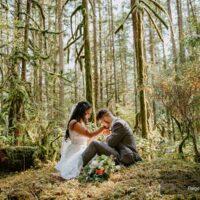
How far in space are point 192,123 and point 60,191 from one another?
312cm

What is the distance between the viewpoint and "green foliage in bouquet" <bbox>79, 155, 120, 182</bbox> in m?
5.84

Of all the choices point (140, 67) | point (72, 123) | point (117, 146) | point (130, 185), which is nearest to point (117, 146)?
point (117, 146)

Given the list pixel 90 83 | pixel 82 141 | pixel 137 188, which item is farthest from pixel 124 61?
pixel 137 188

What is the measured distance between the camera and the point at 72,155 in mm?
6961

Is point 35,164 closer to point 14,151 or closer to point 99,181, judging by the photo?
point 14,151

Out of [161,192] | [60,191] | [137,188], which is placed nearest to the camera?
[161,192]

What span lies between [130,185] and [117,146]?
5.40 feet

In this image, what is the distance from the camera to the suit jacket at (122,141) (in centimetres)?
655

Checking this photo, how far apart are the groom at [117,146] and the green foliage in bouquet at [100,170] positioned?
36 cm

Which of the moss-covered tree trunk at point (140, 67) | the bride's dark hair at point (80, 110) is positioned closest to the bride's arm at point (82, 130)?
the bride's dark hair at point (80, 110)

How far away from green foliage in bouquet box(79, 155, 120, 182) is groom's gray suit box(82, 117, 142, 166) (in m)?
0.36

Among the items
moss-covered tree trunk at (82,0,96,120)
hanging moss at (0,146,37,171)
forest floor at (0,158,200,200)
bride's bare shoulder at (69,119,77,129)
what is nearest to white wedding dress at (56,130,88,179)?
bride's bare shoulder at (69,119,77,129)

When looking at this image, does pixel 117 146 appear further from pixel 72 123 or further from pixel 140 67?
pixel 140 67

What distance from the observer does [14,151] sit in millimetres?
7992
